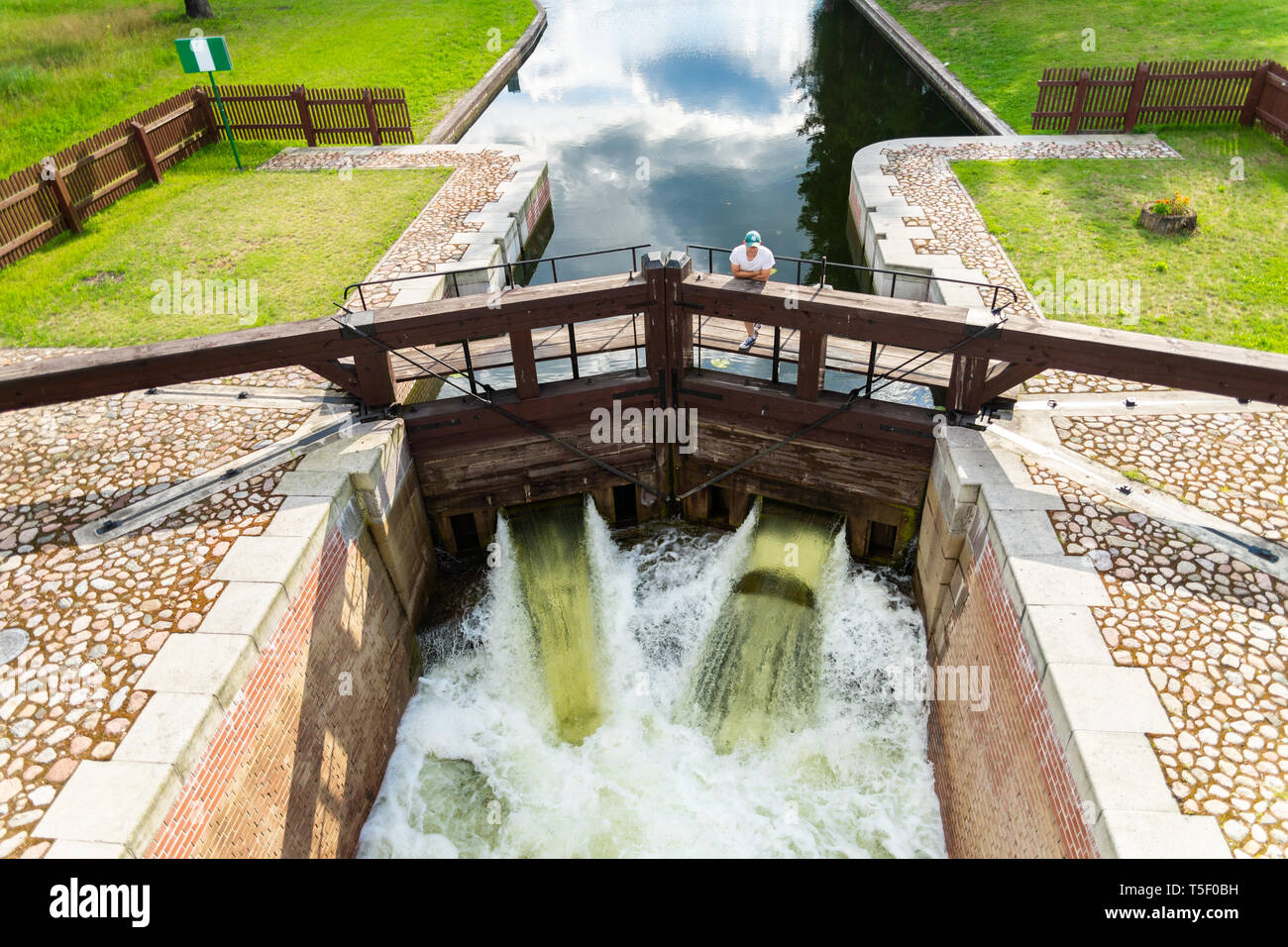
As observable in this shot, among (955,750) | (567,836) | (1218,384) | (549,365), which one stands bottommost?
(567,836)

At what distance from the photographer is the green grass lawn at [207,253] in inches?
508

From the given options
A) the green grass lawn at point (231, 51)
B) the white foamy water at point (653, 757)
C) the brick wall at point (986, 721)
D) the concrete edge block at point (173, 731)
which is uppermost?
the green grass lawn at point (231, 51)

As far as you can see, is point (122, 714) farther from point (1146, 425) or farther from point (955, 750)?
point (1146, 425)

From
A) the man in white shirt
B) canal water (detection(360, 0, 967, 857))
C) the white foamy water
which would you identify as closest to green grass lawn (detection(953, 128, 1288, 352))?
canal water (detection(360, 0, 967, 857))

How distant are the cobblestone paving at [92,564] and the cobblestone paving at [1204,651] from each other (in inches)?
317

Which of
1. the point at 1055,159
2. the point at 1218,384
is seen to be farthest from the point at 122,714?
the point at 1055,159

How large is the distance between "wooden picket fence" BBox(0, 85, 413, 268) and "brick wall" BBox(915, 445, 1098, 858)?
57.4 ft

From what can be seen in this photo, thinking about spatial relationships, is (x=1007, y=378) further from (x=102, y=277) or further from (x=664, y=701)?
(x=102, y=277)

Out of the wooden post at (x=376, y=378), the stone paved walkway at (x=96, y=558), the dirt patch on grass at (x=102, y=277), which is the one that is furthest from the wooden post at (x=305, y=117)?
the wooden post at (x=376, y=378)

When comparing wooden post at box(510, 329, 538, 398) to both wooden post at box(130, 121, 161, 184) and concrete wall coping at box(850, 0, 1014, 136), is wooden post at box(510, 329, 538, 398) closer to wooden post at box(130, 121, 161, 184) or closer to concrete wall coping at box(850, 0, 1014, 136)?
wooden post at box(130, 121, 161, 184)

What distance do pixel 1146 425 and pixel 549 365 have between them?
8.28m

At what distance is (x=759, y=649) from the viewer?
9.80 m

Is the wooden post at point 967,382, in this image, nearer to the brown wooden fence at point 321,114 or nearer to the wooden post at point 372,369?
the wooden post at point 372,369

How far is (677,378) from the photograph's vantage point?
34.3ft
